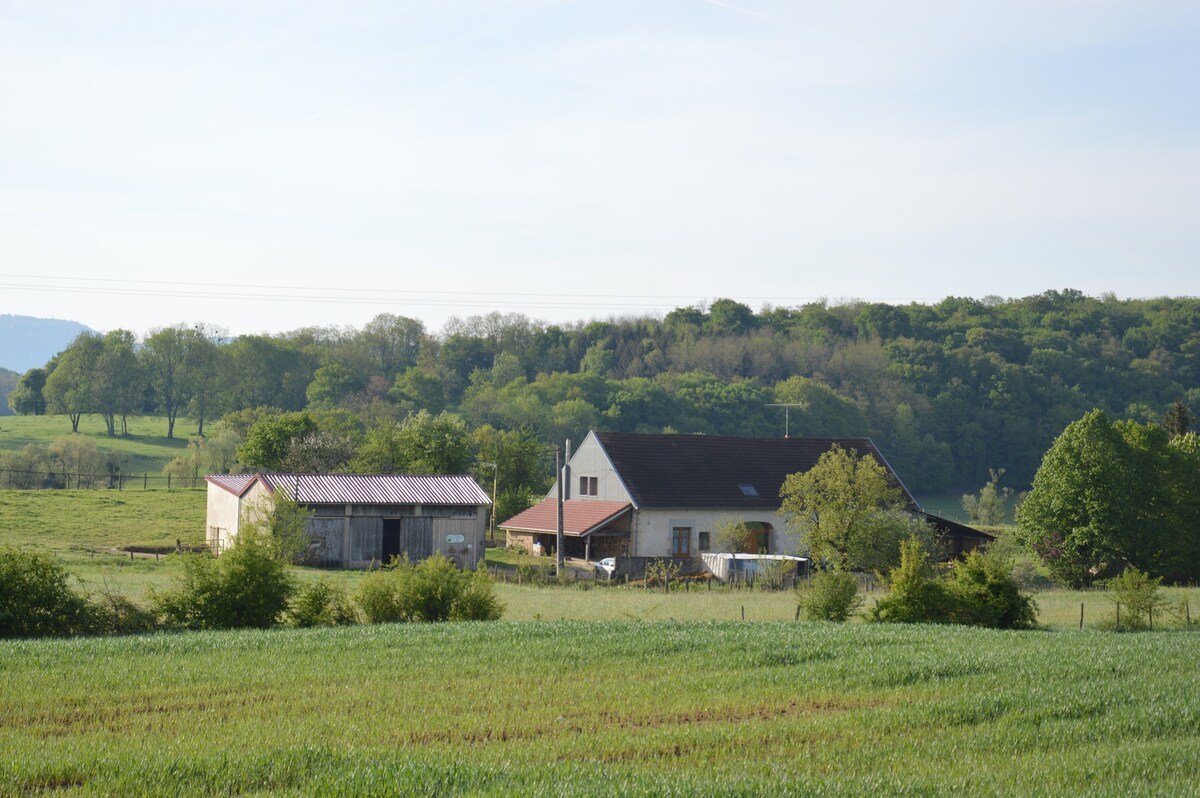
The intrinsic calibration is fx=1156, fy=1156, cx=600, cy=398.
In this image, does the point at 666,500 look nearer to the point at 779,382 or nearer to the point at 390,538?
the point at 390,538

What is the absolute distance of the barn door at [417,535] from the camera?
1955 inches

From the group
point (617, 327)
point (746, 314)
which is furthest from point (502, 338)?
point (746, 314)

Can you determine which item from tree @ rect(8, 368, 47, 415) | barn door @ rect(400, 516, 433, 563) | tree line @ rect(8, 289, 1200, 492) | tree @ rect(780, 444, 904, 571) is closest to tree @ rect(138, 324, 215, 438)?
tree line @ rect(8, 289, 1200, 492)

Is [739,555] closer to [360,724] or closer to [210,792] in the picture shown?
[360,724]

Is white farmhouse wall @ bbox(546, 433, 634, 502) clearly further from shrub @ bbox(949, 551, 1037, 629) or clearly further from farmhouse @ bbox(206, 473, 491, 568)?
shrub @ bbox(949, 551, 1037, 629)

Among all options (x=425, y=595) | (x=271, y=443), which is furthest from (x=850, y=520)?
(x=271, y=443)

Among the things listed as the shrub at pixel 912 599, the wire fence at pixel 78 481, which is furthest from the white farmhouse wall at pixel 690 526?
the wire fence at pixel 78 481

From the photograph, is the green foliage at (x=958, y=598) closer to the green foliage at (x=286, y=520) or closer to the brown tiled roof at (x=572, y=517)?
the green foliage at (x=286, y=520)

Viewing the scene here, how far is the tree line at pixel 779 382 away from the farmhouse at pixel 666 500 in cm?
3844

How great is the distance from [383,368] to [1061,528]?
3944 inches

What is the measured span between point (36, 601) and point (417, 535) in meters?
29.0

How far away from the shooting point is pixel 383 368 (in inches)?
5315

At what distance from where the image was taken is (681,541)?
175ft

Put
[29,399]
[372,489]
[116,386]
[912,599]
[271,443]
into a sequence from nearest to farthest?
[912,599] → [372,489] → [271,443] → [116,386] → [29,399]
